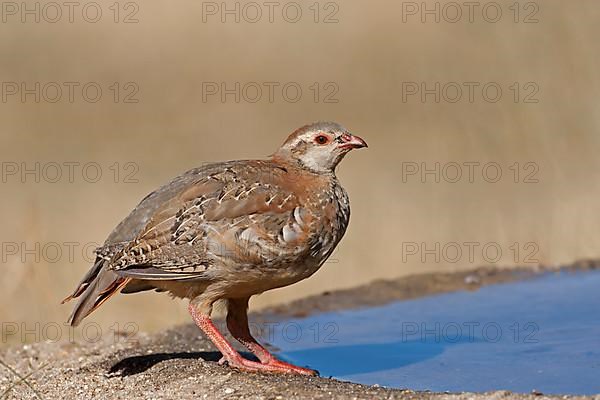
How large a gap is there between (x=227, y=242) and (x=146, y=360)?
1.08 meters

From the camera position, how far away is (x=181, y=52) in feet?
73.9

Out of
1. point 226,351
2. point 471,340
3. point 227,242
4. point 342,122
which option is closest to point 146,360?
point 226,351

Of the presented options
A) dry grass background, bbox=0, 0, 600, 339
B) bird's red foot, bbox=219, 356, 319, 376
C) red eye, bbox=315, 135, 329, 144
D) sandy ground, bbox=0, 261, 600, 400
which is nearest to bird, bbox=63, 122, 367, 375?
bird's red foot, bbox=219, 356, 319, 376

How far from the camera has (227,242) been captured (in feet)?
22.6

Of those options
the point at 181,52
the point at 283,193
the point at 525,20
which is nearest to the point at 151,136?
the point at 181,52

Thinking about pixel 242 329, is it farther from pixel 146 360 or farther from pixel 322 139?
pixel 322 139

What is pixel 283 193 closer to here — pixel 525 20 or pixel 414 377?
pixel 414 377

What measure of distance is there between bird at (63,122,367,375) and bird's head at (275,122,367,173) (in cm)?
10

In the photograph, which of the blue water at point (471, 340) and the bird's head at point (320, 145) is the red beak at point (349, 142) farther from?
the blue water at point (471, 340)

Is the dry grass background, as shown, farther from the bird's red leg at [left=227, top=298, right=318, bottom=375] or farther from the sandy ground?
the bird's red leg at [left=227, top=298, right=318, bottom=375]

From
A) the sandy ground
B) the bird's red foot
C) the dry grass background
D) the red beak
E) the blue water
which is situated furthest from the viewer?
the dry grass background

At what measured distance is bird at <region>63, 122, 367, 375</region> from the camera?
6.89 metres

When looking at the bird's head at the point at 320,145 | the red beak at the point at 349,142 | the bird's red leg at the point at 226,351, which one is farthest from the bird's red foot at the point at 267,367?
the red beak at the point at 349,142

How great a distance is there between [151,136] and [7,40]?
229 inches
